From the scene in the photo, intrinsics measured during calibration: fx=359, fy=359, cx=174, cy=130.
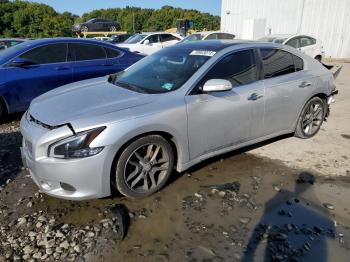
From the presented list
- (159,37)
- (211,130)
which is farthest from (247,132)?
(159,37)

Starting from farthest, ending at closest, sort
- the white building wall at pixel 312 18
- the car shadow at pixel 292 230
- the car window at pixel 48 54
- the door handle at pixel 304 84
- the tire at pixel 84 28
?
1. the tire at pixel 84 28
2. the white building wall at pixel 312 18
3. the car window at pixel 48 54
4. the door handle at pixel 304 84
5. the car shadow at pixel 292 230

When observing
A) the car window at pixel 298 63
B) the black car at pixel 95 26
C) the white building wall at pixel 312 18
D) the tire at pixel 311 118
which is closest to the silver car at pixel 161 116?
the car window at pixel 298 63

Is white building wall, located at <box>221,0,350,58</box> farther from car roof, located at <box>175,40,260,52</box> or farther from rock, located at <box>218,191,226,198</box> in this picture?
rock, located at <box>218,191,226,198</box>

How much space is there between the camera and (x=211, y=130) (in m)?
4.07

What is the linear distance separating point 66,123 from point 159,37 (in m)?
15.0

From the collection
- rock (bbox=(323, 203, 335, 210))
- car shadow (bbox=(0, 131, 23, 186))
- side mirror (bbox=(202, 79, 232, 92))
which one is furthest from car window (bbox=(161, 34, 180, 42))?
rock (bbox=(323, 203, 335, 210))

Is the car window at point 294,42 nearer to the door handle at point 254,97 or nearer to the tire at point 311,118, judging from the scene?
the tire at point 311,118

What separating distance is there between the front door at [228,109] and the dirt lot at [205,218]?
0.47m

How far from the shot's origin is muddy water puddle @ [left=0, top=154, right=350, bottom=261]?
2.98 metres

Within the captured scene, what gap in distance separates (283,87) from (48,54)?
438 centimetres

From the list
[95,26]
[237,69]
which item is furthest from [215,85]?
[95,26]

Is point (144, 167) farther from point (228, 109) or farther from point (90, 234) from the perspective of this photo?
point (228, 109)

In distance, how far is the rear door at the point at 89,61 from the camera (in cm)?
695

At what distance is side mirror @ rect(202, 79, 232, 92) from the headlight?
133cm
